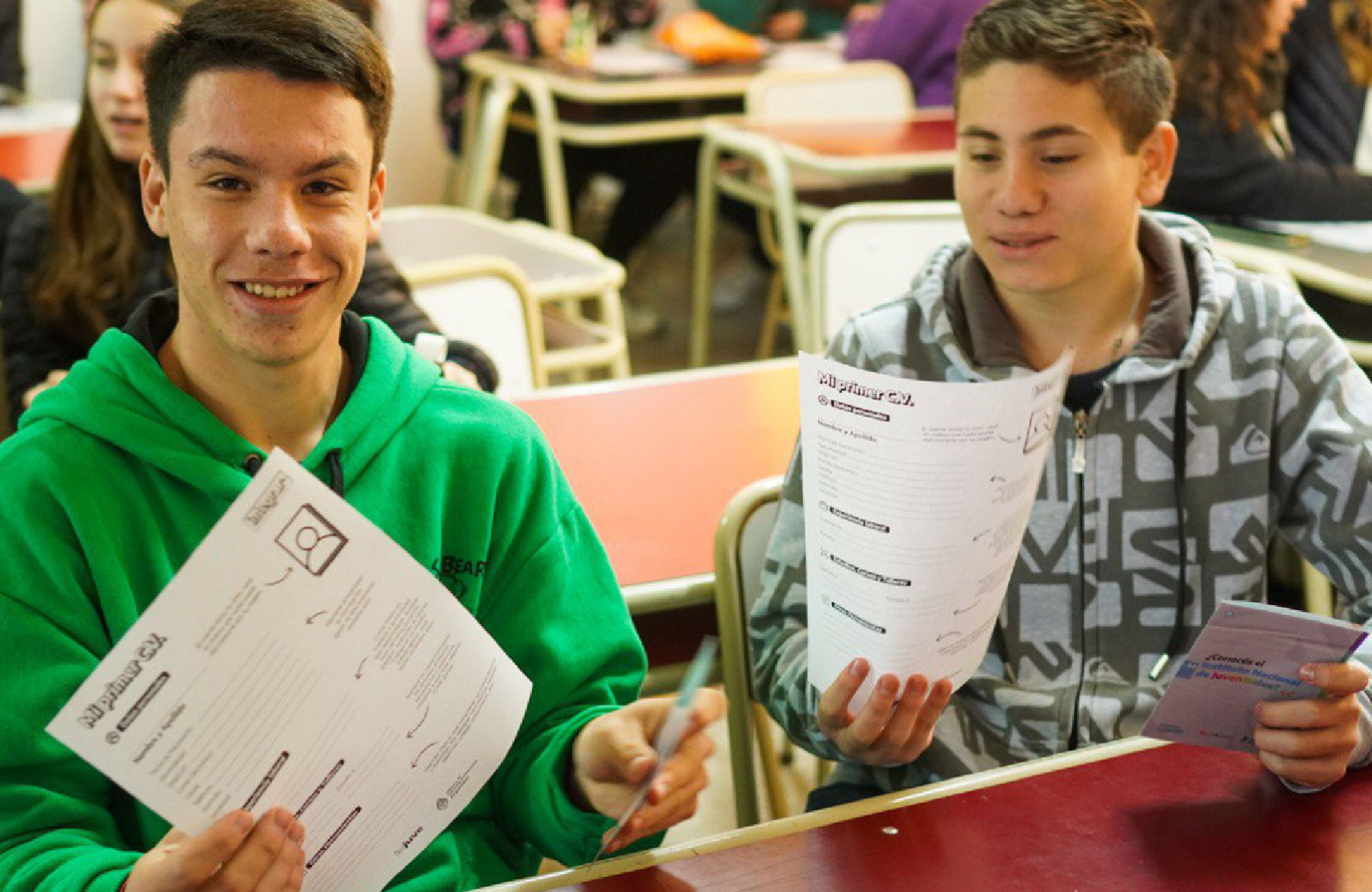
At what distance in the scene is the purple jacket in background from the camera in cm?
455

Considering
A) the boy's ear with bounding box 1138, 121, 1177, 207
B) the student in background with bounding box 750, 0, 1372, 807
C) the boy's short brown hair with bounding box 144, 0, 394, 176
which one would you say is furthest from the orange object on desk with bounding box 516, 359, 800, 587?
the boy's short brown hair with bounding box 144, 0, 394, 176

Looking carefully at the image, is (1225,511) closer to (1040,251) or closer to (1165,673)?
(1165,673)

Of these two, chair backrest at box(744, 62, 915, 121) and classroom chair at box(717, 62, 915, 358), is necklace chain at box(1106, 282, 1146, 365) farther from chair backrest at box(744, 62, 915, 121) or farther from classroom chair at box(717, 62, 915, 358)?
chair backrest at box(744, 62, 915, 121)

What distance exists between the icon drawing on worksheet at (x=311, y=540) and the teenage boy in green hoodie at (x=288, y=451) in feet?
0.71

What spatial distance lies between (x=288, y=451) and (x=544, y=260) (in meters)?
1.95

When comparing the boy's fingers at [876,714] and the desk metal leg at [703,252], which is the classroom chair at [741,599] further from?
the desk metal leg at [703,252]

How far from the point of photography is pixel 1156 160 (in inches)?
62.4

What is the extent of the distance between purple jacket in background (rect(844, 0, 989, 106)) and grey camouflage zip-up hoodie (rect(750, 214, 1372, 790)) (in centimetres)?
321

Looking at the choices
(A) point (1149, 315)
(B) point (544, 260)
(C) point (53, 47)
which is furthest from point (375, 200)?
(C) point (53, 47)

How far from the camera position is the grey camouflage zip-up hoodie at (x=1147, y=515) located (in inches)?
56.5

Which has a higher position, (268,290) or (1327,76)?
(268,290)

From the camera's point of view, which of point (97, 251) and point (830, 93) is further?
point (830, 93)

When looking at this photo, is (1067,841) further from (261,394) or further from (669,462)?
(669,462)

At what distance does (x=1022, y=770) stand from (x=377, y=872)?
1.51 feet
